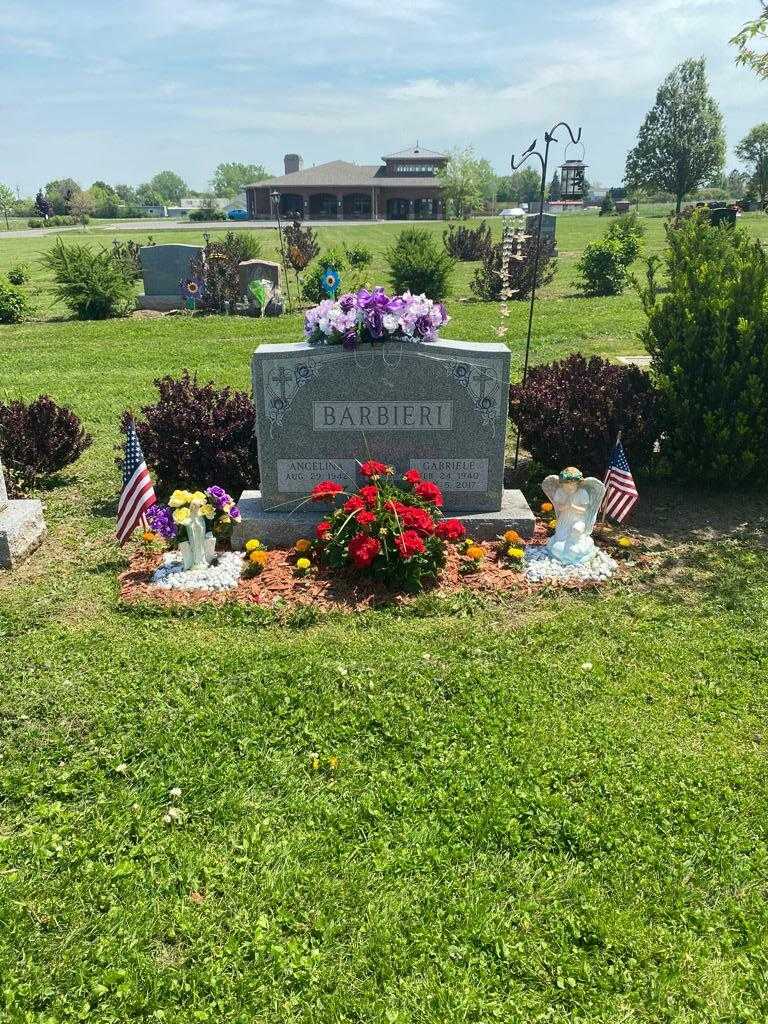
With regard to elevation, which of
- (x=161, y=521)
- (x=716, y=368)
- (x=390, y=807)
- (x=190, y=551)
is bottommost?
(x=390, y=807)

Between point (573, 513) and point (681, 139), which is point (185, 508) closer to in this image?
point (573, 513)

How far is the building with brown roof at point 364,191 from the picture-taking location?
67.4 metres

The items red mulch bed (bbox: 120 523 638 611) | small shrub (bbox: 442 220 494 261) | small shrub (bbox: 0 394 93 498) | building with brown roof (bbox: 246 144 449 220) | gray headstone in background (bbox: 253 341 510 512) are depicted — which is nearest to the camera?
red mulch bed (bbox: 120 523 638 611)

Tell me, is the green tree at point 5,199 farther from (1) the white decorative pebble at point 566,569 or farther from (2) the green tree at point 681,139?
(1) the white decorative pebble at point 566,569

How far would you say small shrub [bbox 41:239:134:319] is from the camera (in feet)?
54.9

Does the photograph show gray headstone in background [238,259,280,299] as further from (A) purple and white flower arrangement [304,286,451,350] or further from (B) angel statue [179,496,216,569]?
(B) angel statue [179,496,216,569]

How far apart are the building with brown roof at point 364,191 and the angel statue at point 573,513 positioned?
6455cm

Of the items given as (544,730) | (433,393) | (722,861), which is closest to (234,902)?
(544,730)

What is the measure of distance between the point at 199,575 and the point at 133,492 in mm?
774

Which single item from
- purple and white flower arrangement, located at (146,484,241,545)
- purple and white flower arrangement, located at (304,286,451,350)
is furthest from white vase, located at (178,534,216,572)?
purple and white flower arrangement, located at (304,286,451,350)

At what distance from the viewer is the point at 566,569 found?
565 cm

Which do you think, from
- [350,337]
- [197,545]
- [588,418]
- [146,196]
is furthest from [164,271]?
[146,196]

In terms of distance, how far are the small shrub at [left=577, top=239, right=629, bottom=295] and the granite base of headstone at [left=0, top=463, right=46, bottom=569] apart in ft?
49.8

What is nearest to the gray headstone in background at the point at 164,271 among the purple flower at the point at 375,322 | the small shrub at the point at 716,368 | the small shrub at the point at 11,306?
the small shrub at the point at 11,306
